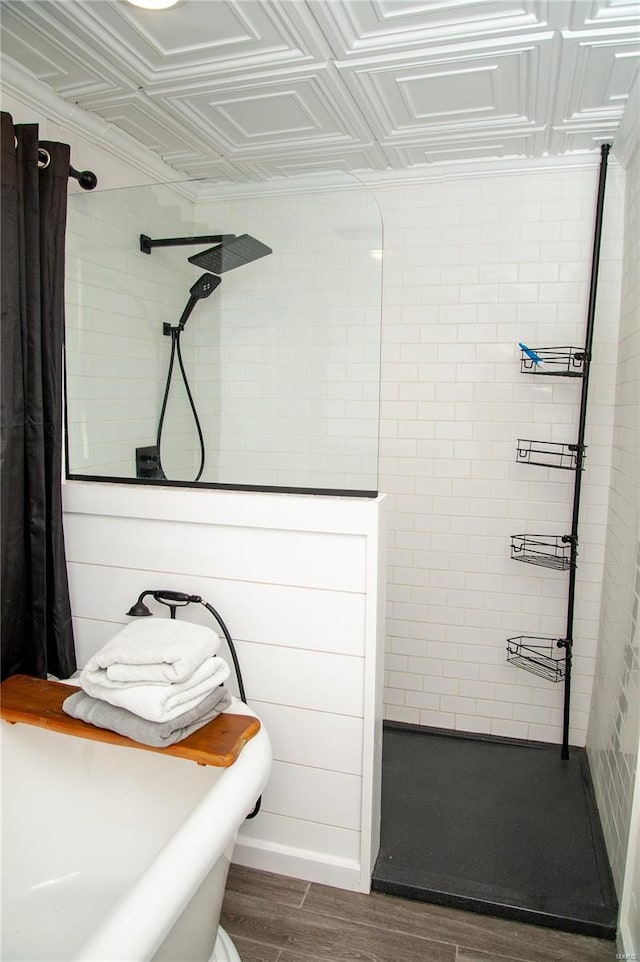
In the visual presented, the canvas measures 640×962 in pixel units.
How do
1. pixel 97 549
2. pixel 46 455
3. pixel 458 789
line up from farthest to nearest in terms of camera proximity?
1. pixel 458 789
2. pixel 97 549
3. pixel 46 455

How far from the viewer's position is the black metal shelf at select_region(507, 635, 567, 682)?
2.82 m

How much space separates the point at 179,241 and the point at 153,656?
1.42 meters

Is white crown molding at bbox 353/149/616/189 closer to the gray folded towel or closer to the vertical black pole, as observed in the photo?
the vertical black pole

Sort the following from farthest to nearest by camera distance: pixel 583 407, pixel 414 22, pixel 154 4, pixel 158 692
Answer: pixel 583 407, pixel 414 22, pixel 154 4, pixel 158 692

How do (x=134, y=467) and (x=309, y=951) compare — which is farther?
(x=134, y=467)

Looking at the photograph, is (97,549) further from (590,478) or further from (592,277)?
(592,277)

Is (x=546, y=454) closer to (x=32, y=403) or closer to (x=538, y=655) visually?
(x=538, y=655)

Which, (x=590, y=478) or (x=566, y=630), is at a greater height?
(x=590, y=478)

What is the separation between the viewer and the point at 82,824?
1791 millimetres

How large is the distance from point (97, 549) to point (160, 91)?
1601mm

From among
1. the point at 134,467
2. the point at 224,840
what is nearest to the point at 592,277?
the point at 134,467

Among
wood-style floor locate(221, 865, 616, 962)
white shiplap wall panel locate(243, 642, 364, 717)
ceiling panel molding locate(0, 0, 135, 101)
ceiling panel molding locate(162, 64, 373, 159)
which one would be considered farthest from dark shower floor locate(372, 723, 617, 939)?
ceiling panel molding locate(0, 0, 135, 101)

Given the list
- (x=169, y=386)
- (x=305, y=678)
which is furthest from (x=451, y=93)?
(x=305, y=678)

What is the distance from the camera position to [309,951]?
1.80 meters
